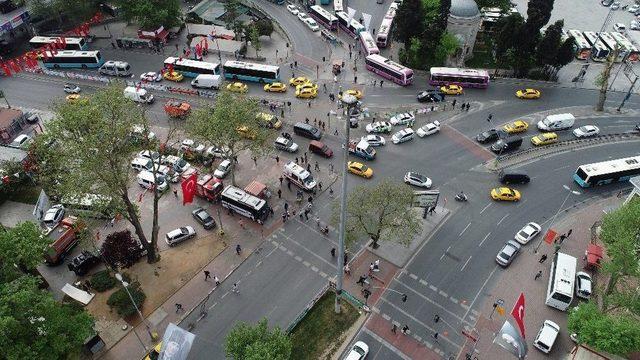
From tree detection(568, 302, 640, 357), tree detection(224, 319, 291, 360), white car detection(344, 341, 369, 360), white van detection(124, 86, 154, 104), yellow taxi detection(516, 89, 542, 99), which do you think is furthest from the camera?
yellow taxi detection(516, 89, 542, 99)

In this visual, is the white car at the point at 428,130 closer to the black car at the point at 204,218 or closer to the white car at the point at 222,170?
the white car at the point at 222,170

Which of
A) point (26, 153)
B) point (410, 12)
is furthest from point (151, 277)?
point (410, 12)

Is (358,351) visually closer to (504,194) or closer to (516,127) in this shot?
(504,194)

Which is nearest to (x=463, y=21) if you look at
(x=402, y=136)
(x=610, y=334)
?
(x=402, y=136)

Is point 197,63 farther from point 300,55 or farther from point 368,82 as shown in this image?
point 368,82

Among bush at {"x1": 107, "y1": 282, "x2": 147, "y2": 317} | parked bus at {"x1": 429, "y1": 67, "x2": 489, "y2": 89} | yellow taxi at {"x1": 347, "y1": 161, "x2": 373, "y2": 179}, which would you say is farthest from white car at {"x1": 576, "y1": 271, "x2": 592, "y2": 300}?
bush at {"x1": 107, "y1": 282, "x2": 147, "y2": 317}

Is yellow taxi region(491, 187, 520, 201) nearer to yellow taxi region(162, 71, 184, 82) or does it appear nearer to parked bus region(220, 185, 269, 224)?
parked bus region(220, 185, 269, 224)

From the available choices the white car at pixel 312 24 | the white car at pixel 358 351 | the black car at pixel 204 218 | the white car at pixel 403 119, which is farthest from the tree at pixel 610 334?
the white car at pixel 312 24
